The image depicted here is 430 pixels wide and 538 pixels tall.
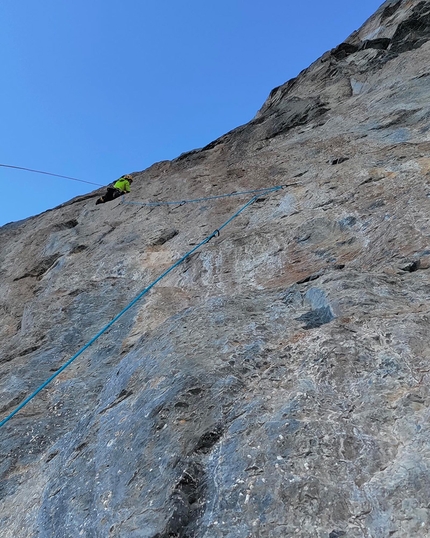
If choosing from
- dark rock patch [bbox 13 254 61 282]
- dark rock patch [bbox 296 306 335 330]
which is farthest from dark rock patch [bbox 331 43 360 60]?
dark rock patch [bbox 296 306 335 330]

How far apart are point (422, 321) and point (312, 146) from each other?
236 inches

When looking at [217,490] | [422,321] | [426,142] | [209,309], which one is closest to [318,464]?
[217,490]

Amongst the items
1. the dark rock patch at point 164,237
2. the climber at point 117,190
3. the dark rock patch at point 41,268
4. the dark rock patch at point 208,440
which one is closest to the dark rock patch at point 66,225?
the climber at point 117,190

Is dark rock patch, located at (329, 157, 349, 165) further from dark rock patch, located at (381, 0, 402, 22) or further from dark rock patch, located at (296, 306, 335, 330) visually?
dark rock patch, located at (381, 0, 402, 22)

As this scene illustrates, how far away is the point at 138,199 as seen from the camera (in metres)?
10.5

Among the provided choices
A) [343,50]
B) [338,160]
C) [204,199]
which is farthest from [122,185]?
[343,50]

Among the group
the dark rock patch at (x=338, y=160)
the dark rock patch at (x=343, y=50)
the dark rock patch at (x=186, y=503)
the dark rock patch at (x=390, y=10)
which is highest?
the dark rock patch at (x=390, y=10)

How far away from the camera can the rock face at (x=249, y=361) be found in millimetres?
2682

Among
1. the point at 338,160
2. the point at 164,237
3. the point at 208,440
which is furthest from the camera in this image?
the point at 164,237

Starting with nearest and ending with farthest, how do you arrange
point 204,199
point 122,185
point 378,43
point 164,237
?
point 164,237
point 204,199
point 122,185
point 378,43

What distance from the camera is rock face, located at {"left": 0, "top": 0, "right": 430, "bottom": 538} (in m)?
2.68

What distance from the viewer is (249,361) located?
12.3 ft

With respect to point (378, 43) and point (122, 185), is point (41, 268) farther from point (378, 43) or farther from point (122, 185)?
point (378, 43)

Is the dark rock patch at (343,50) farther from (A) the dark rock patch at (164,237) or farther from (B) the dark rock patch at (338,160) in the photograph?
(A) the dark rock patch at (164,237)
